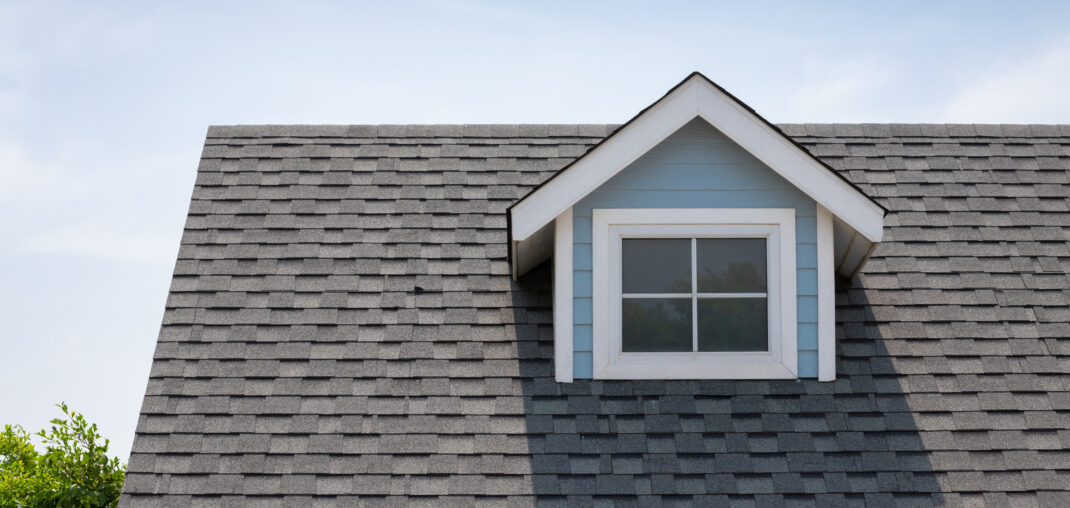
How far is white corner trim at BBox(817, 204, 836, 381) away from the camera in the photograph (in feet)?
20.7

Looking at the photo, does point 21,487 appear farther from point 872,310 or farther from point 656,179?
point 872,310

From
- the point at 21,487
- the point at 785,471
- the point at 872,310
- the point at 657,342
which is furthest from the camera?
the point at 21,487

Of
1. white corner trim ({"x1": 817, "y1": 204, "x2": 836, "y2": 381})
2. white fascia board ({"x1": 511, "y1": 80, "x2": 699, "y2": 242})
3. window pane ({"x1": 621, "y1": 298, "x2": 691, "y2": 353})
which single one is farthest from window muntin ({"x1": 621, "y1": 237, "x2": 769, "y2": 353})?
white fascia board ({"x1": 511, "y1": 80, "x2": 699, "y2": 242})

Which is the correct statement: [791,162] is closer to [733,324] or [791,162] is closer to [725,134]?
[725,134]

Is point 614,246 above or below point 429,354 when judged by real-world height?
above

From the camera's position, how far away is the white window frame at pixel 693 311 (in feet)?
20.6

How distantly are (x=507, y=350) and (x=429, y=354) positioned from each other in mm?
526

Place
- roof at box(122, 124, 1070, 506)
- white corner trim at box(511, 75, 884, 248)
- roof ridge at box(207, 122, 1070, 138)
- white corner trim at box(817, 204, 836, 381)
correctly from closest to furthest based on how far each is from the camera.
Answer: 1. roof at box(122, 124, 1070, 506)
2. white corner trim at box(511, 75, 884, 248)
3. white corner trim at box(817, 204, 836, 381)
4. roof ridge at box(207, 122, 1070, 138)

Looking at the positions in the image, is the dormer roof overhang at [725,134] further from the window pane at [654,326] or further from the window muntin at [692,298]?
the window pane at [654,326]

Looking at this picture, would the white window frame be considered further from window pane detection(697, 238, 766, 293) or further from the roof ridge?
the roof ridge

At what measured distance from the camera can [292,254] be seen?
23.4 ft

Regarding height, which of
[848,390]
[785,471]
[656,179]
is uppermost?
[656,179]

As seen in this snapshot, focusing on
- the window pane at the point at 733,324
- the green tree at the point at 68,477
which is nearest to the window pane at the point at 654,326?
the window pane at the point at 733,324

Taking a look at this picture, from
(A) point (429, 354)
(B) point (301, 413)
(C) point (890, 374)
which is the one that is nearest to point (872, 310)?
(C) point (890, 374)
